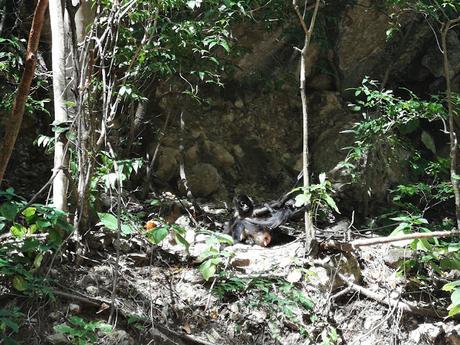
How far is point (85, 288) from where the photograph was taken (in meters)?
2.78

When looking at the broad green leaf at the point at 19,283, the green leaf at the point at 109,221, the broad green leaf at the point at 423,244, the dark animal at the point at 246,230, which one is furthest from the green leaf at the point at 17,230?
the broad green leaf at the point at 423,244

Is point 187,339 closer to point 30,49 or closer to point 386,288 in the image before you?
point 386,288

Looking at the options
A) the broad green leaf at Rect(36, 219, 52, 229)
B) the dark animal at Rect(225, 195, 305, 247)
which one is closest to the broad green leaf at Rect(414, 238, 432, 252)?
the dark animal at Rect(225, 195, 305, 247)

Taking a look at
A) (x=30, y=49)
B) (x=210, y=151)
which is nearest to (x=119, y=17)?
(x=30, y=49)

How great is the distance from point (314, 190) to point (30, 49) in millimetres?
2191

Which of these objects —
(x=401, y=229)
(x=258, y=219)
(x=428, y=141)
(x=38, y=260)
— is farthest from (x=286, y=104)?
(x=38, y=260)

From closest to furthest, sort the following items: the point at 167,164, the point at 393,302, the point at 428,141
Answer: the point at 393,302, the point at 167,164, the point at 428,141

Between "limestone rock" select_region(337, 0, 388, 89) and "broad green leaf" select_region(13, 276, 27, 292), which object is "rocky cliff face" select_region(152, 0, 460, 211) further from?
"broad green leaf" select_region(13, 276, 27, 292)

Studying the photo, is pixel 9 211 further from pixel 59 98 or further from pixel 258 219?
pixel 258 219

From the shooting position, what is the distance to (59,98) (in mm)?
2953

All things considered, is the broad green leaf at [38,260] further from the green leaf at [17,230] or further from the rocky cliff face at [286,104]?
the rocky cliff face at [286,104]

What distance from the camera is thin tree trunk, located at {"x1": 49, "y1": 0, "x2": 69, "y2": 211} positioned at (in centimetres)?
283

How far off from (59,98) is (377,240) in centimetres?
219

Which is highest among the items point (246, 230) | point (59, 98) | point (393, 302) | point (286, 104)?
point (59, 98)
